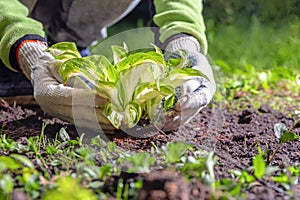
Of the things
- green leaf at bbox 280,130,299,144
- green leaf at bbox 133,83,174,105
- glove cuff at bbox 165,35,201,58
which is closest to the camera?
green leaf at bbox 280,130,299,144

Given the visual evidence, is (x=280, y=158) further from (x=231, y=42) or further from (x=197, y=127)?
(x=231, y=42)

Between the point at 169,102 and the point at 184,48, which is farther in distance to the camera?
the point at 184,48

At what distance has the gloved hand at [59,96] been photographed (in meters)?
1.42

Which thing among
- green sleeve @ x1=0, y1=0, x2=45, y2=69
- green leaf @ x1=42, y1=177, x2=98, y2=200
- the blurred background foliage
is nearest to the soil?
green leaf @ x1=42, y1=177, x2=98, y2=200

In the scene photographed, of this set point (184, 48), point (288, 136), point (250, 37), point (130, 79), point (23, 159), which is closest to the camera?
point (23, 159)

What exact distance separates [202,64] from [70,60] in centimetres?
50

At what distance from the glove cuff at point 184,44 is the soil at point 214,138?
245 millimetres

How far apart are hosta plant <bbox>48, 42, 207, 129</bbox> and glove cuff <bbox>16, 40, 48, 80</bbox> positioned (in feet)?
0.94

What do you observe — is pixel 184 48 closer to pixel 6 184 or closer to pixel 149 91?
pixel 149 91

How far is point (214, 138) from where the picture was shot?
1569 millimetres

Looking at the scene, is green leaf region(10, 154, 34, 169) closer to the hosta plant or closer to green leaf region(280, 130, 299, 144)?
the hosta plant

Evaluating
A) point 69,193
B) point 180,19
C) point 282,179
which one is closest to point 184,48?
point 180,19

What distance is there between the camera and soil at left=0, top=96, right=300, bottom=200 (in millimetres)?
971

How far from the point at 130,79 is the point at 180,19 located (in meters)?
0.67
